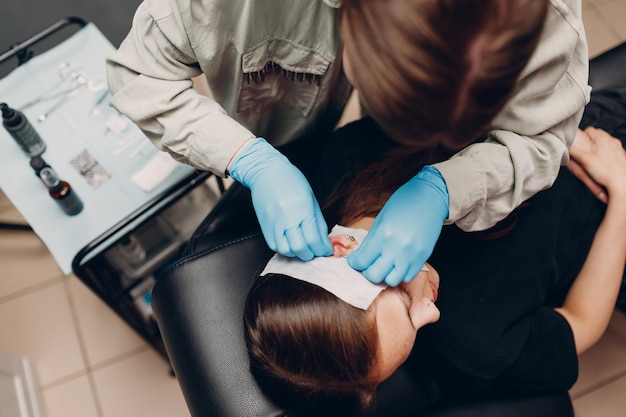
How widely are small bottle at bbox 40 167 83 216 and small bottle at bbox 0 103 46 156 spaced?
126mm

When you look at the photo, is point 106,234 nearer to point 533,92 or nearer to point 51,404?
point 51,404

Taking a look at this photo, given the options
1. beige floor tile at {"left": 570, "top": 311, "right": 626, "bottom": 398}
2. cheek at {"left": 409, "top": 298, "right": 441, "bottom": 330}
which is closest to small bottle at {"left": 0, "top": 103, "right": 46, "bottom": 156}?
cheek at {"left": 409, "top": 298, "right": 441, "bottom": 330}

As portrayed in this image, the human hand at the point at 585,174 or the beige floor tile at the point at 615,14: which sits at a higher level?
the human hand at the point at 585,174

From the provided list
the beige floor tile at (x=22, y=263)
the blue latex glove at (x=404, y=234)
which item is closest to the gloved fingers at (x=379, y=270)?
the blue latex glove at (x=404, y=234)

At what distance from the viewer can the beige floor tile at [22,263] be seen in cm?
183

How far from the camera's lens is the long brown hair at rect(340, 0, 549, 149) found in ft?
1.88

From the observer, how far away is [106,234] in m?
1.19

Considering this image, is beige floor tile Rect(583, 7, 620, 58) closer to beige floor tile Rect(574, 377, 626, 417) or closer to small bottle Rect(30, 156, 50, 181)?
beige floor tile Rect(574, 377, 626, 417)

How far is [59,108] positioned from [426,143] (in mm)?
1165

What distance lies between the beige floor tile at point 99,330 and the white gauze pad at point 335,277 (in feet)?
3.41

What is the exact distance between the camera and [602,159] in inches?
49.7

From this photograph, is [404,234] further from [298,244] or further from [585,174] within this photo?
[585,174]

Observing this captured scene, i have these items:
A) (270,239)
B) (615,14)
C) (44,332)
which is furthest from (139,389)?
(615,14)

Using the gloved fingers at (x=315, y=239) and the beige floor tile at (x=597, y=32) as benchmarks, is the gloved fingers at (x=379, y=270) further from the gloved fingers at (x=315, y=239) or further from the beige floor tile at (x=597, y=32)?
the beige floor tile at (x=597, y=32)
